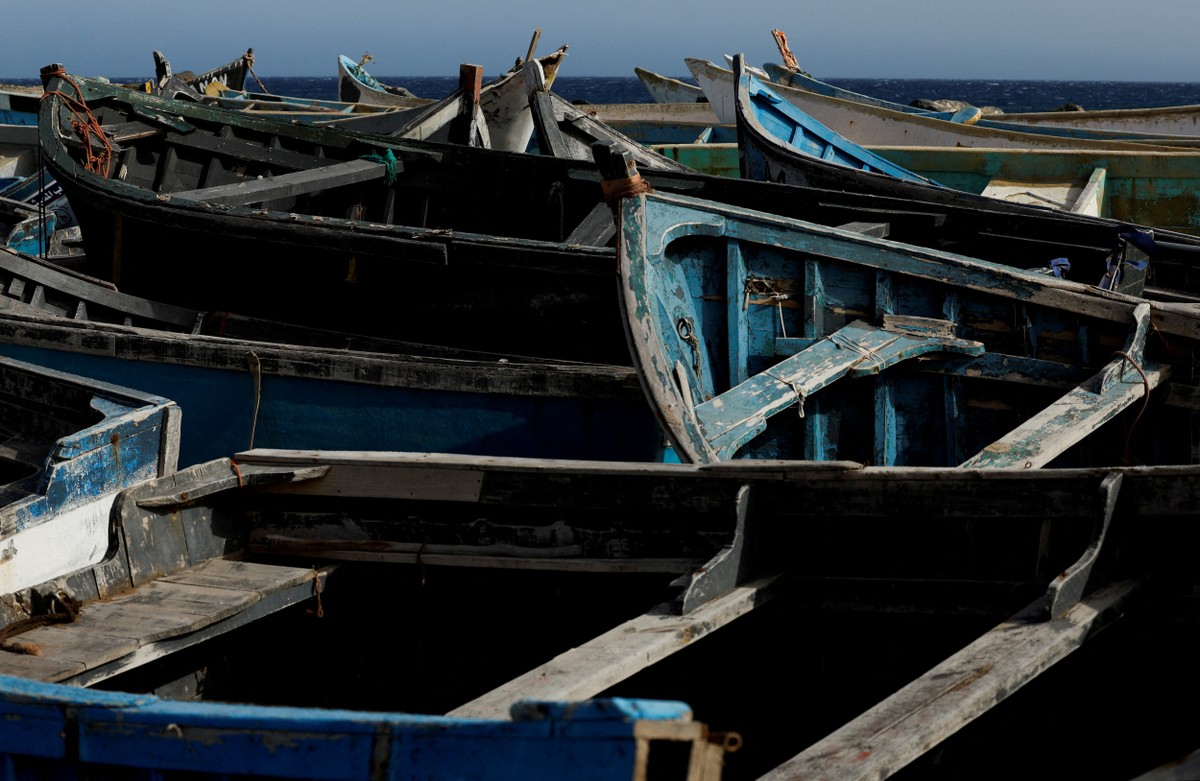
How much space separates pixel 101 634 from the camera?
3766 mm

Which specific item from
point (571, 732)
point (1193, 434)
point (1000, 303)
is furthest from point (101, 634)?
point (1193, 434)

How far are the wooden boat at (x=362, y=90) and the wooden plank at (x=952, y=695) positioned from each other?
17.6 m

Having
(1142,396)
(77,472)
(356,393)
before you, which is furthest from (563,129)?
(77,472)

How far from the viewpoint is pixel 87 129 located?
869 cm

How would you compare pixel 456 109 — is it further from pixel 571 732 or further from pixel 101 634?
pixel 571 732

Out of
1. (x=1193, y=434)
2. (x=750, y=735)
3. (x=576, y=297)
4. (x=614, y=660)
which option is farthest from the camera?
(x=576, y=297)

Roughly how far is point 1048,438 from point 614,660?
2320 mm

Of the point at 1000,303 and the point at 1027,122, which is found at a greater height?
the point at 1027,122

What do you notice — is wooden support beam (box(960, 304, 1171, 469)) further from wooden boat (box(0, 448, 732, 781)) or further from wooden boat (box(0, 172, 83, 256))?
wooden boat (box(0, 172, 83, 256))

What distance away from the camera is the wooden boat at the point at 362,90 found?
20.6 meters

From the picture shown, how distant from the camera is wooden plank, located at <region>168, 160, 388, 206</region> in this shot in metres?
8.02

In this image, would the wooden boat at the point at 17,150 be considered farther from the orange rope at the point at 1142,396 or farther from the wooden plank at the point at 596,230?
the orange rope at the point at 1142,396

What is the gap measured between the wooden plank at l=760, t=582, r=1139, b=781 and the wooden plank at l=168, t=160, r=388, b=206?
5856 millimetres

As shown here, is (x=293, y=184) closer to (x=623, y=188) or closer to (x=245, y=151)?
(x=245, y=151)
